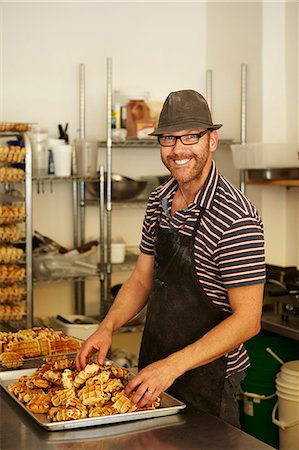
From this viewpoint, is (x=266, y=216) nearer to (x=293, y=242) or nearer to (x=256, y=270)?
(x=293, y=242)

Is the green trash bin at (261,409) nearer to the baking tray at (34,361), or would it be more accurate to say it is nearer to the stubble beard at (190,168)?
the baking tray at (34,361)

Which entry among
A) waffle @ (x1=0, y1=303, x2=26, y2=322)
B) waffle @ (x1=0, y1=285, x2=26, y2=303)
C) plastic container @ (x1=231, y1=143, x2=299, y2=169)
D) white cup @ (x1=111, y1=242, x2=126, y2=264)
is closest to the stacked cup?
white cup @ (x1=111, y1=242, x2=126, y2=264)

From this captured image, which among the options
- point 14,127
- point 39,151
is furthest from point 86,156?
point 14,127

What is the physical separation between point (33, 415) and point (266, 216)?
3063mm

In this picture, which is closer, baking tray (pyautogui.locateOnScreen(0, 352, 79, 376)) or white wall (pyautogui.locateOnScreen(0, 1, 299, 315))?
baking tray (pyautogui.locateOnScreen(0, 352, 79, 376))

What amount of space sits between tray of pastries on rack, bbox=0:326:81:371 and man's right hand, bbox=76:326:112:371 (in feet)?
0.50

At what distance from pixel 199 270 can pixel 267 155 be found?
2171 mm

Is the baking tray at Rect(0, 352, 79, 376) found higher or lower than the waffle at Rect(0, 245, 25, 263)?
lower

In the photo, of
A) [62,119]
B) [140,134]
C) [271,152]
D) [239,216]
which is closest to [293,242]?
[271,152]

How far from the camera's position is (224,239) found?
7.50 ft

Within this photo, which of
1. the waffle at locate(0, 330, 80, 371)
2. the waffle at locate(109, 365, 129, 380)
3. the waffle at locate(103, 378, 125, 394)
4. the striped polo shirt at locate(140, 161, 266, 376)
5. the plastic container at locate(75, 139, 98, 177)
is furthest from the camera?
the plastic container at locate(75, 139, 98, 177)

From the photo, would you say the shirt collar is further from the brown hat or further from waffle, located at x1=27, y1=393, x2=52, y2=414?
waffle, located at x1=27, y1=393, x2=52, y2=414

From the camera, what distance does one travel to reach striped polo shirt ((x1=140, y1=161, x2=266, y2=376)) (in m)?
2.25

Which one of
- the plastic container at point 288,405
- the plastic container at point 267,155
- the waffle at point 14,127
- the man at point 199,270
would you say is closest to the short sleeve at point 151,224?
the man at point 199,270
